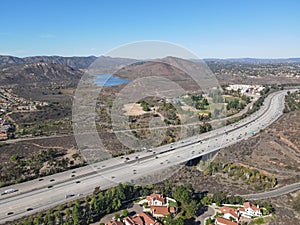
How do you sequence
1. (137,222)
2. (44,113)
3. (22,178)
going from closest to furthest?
(137,222)
(22,178)
(44,113)

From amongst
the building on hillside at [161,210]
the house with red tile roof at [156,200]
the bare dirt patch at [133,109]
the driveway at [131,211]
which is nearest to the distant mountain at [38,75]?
the bare dirt patch at [133,109]

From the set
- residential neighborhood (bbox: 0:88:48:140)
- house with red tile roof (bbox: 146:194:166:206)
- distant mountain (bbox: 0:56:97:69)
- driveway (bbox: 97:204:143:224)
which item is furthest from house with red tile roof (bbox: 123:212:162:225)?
distant mountain (bbox: 0:56:97:69)

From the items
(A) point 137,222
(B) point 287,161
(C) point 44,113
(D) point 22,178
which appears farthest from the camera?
(C) point 44,113

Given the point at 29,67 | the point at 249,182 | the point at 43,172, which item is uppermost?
the point at 29,67

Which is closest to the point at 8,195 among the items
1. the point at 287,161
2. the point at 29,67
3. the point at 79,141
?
the point at 79,141

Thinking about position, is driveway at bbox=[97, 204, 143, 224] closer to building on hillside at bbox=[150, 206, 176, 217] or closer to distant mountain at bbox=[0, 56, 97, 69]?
building on hillside at bbox=[150, 206, 176, 217]

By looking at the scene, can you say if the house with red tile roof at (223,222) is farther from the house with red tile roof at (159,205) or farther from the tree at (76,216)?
the tree at (76,216)

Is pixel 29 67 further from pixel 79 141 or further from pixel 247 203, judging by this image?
pixel 247 203

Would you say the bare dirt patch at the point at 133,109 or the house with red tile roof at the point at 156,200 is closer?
the house with red tile roof at the point at 156,200
